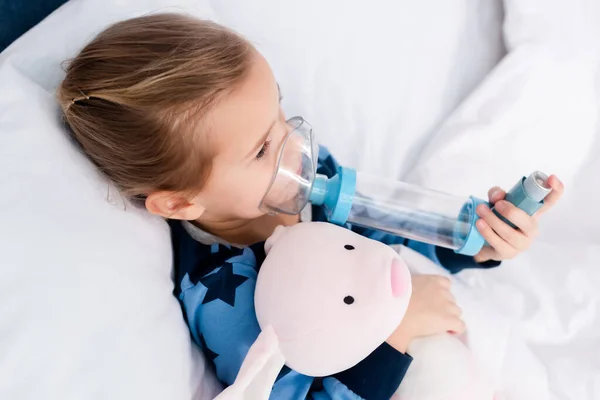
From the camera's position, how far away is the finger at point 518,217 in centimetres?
84

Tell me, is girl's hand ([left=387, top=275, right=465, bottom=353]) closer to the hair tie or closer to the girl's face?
the girl's face

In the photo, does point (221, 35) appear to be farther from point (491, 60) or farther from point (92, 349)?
point (491, 60)

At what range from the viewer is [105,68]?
2.41 ft

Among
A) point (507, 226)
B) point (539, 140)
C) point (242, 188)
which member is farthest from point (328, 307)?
point (539, 140)

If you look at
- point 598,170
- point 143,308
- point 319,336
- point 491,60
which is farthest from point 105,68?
point 598,170

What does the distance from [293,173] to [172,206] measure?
0.61ft

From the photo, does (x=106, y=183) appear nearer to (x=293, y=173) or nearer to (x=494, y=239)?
(x=293, y=173)

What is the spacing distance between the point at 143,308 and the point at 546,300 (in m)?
0.71

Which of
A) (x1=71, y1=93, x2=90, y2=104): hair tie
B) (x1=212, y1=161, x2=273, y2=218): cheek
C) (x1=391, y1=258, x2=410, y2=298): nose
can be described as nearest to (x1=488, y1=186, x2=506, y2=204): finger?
(x1=391, y1=258, x2=410, y2=298): nose

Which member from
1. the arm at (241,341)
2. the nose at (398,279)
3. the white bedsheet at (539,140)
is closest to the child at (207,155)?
the arm at (241,341)

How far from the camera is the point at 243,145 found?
0.78 metres

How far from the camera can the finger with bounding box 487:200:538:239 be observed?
845mm

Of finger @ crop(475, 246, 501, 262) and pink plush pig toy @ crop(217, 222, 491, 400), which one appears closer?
pink plush pig toy @ crop(217, 222, 491, 400)

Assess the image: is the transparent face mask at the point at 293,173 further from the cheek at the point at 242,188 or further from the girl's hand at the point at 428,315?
the girl's hand at the point at 428,315
